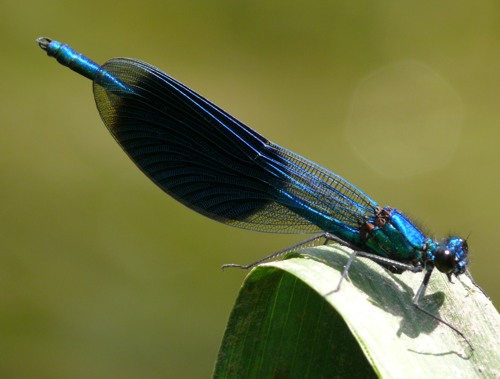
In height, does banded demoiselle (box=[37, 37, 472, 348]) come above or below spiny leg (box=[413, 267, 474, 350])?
above

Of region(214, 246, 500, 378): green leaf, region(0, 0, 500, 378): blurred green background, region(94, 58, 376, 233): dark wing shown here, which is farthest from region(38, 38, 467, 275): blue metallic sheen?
region(0, 0, 500, 378): blurred green background

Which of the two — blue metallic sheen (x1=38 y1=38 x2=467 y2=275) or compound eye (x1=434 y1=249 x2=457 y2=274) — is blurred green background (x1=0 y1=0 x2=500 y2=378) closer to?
blue metallic sheen (x1=38 y1=38 x2=467 y2=275)

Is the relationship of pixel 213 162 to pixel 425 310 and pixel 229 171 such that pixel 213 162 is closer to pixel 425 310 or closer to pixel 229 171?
pixel 229 171

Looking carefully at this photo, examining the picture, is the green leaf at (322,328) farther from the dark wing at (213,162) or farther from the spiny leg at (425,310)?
the dark wing at (213,162)

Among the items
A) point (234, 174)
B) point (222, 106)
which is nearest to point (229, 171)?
point (234, 174)

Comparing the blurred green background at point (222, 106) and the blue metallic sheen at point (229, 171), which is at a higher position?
the blurred green background at point (222, 106)

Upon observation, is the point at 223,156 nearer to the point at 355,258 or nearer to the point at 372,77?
the point at 355,258

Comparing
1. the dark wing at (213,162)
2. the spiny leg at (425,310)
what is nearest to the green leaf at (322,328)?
the spiny leg at (425,310)
